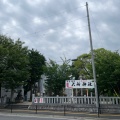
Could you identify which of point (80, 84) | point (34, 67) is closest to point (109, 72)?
point (80, 84)

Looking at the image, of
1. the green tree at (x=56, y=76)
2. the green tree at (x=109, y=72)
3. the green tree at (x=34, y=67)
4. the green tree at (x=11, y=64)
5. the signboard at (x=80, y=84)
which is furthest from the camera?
the green tree at (x=34, y=67)

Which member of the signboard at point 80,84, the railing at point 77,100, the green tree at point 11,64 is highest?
the green tree at point 11,64

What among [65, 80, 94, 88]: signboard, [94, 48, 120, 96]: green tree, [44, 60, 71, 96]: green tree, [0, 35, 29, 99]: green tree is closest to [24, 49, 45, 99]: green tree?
[44, 60, 71, 96]: green tree

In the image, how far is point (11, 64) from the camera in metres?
28.0

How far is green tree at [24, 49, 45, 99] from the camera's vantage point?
44.3m

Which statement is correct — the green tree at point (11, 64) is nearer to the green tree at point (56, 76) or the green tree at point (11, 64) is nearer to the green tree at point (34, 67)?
the green tree at point (56, 76)

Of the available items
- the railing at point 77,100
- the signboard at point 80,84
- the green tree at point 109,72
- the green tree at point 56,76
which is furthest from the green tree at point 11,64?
the green tree at point 109,72

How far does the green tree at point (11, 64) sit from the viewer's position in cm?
2656

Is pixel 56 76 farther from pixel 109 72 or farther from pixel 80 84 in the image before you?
pixel 109 72

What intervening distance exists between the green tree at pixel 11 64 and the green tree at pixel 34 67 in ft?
46.3

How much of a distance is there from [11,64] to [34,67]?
1669 centimetres

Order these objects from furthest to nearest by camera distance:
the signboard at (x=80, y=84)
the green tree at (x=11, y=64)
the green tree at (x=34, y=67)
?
the green tree at (x=34, y=67)
the green tree at (x=11, y=64)
the signboard at (x=80, y=84)

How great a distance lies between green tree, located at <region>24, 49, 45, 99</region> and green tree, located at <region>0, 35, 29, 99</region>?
14.1m

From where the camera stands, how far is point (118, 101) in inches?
882
